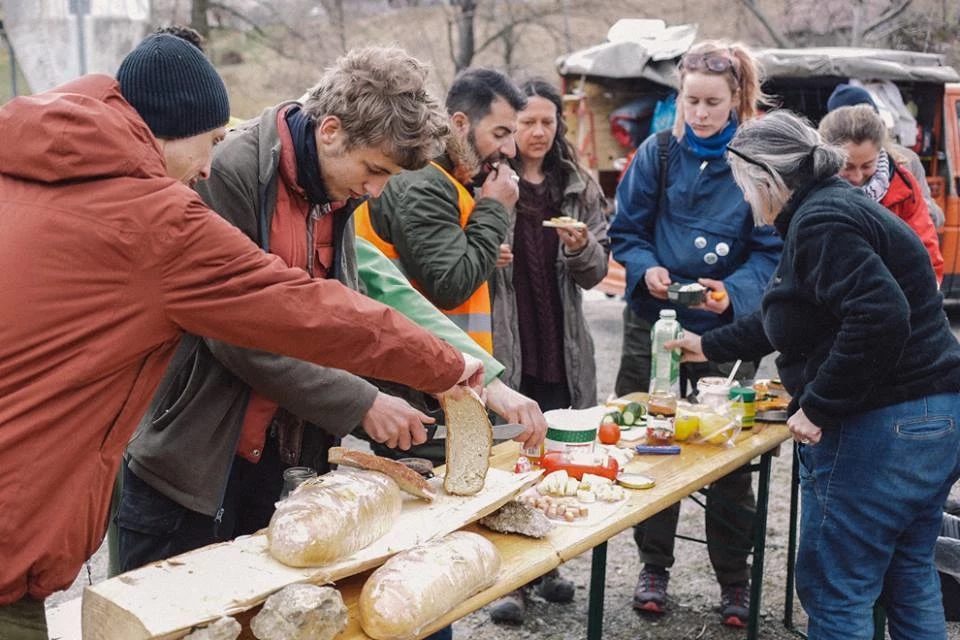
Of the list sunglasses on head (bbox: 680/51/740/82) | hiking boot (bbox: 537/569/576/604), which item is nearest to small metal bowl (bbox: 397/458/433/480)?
hiking boot (bbox: 537/569/576/604)

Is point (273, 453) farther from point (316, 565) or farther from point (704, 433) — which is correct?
point (704, 433)

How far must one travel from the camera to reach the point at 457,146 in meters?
3.51

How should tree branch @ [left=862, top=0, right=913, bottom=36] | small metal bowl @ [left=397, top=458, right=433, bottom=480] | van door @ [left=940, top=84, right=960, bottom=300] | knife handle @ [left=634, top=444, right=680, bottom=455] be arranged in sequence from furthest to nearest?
tree branch @ [left=862, top=0, right=913, bottom=36], van door @ [left=940, top=84, right=960, bottom=300], knife handle @ [left=634, top=444, right=680, bottom=455], small metal bowl @ [left=397, top=458, right=433, bottom=480]

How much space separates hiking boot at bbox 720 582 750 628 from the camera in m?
3.95

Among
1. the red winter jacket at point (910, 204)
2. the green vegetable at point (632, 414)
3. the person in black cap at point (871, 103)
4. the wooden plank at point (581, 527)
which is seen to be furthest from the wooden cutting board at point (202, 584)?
the person in black cap at point (871, 103)

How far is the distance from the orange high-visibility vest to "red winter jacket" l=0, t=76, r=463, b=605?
68.1 inches

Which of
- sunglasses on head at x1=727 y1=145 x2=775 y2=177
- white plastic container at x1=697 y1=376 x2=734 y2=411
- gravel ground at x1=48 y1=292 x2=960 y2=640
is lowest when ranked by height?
gravel ground at x1=48 y1=292 x2=960 y2=640

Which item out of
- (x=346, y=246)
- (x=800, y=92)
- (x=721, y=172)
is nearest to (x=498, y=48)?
(x=800, y=92)

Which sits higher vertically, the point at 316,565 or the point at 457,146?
the point at 457,146

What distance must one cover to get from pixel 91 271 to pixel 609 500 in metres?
1.53

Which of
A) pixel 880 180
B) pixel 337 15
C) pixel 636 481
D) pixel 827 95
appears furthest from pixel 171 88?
pixel 337 15

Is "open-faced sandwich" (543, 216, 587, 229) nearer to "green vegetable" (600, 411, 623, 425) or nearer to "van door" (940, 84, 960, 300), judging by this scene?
"green vegetable" (600, 411, 623, 425)

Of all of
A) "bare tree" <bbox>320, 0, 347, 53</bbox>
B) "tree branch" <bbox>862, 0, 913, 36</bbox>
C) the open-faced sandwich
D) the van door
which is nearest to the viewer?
the open-faced sandwich

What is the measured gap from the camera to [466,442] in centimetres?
243
